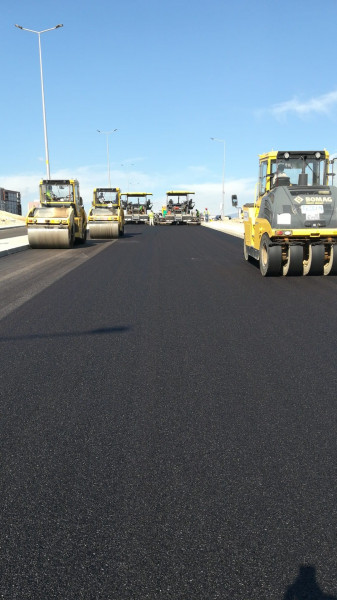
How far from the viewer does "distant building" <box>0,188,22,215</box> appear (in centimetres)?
7225

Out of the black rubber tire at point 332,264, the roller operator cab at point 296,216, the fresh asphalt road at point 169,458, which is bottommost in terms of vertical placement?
the fresh asphalt road at point 169,458

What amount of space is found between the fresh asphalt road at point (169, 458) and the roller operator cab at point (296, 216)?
11.8 feet

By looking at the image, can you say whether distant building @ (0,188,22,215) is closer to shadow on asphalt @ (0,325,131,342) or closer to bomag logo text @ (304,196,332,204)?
bomag logo text @ (304,196,332,204)

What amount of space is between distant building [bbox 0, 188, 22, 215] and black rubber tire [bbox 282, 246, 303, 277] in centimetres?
6721

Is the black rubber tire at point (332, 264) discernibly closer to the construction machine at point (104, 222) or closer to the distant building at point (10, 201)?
the construction machine at point (104, 222)

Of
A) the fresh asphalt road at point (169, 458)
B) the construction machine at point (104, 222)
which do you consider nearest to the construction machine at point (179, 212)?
the construction machine at point (104, 222)

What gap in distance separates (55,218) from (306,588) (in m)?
17.8

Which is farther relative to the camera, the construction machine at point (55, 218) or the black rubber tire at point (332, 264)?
the construction machine at point (55, 218)

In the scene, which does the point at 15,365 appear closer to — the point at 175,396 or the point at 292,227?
the point at 175,396

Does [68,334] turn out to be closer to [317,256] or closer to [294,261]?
[294,261]

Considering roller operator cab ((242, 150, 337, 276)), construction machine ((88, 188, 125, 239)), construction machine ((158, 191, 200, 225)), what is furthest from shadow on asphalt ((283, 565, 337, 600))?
construction machine ((158, 191, 200, 225))

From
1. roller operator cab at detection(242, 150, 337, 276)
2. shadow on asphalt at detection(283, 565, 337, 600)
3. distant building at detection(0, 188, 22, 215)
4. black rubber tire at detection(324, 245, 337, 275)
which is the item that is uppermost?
distant building at detection(0, 188, 22, 215)

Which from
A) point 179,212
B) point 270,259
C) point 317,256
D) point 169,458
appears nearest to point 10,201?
point 179,212

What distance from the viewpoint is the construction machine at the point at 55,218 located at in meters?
18.8
